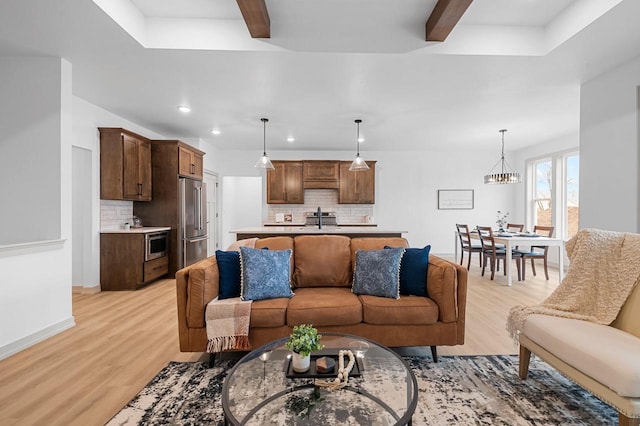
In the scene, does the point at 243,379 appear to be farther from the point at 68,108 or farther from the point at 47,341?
the point at 68,108

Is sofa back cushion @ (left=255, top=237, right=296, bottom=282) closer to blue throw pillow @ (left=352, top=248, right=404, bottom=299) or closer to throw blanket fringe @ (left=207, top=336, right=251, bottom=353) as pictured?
blue throw pillow @ (left=352, top=248, right=404, bottom=299)

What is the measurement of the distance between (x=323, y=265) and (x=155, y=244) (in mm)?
3173

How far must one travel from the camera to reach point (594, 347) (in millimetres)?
1601

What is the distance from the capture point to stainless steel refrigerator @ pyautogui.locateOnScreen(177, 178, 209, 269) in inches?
202

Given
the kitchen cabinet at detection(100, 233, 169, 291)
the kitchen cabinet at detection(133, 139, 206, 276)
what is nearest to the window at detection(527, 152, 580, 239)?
the kitchen cabinet at detection(133, 139, 206, 276)

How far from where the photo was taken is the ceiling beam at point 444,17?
219 centimetres

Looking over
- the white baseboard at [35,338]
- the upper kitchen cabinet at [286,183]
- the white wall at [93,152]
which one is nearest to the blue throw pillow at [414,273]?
the white baseboard at [35,338]

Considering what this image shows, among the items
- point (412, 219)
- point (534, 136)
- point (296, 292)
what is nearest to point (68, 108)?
point (296, 292)

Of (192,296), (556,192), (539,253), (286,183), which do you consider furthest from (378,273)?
(556,192)

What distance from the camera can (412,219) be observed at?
752 cm

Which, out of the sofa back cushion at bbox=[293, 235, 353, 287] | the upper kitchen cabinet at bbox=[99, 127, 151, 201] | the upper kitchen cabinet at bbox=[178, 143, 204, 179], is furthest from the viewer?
the upper kitchen cabinet at bbox=[178, 143, 204, 179]

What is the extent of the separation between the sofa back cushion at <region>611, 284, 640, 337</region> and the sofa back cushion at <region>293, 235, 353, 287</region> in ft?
6.15

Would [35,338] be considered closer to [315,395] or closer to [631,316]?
[315,395]

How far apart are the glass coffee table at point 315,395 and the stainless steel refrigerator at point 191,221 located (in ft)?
13.1
